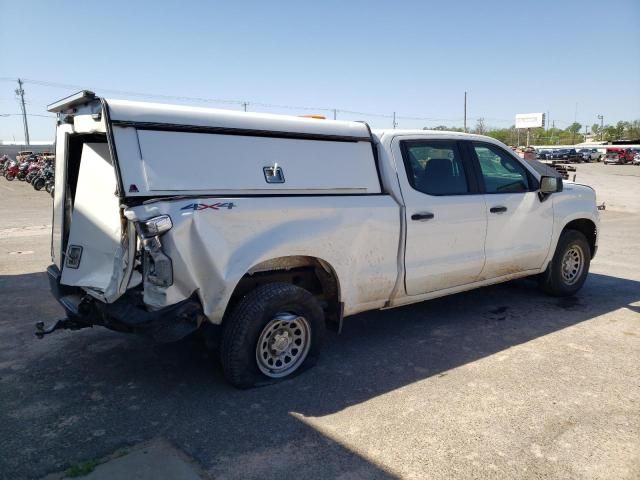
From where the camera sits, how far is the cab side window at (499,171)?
5.43 metres

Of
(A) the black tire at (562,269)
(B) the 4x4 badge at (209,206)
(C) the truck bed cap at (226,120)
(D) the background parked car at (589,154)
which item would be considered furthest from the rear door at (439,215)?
(D) the background parked car at (589,154)

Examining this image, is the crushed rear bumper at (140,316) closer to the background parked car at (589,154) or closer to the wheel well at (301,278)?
the wheel well at (301,278)

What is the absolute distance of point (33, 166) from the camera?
28422mm

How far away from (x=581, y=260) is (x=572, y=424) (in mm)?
3651

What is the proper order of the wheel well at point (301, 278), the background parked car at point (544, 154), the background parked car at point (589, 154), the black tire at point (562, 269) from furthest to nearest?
the background parked car at point (589, 154) < the background parked car at point (544, 154) < the black tire at point (562, 269) < the wheel well at point (301, 278)

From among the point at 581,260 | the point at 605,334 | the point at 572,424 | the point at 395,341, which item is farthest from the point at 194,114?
the point at 581,260

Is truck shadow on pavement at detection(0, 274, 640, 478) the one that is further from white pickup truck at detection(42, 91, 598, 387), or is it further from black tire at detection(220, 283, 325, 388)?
white pickup truck at detection(42, 91, 598, 387)

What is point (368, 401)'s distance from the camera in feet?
12.4

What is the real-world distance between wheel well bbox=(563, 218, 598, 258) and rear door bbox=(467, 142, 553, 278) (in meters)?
0.75

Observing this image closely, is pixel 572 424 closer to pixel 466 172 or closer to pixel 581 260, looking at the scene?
pixel 466 172

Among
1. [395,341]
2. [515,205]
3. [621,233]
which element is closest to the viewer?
[395,341]

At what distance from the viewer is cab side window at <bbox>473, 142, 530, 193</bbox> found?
5.43 metres

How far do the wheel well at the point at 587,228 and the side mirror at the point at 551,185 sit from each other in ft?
3.16

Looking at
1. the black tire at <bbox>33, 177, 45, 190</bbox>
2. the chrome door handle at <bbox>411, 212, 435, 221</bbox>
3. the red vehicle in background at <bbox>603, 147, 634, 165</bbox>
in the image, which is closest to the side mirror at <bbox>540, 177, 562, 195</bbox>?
the chrome door handle at <bbox>411, 212, 435, 221</bbox>
